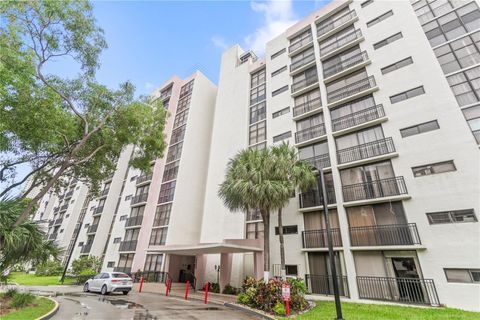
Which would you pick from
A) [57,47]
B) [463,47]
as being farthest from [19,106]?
[463,47]

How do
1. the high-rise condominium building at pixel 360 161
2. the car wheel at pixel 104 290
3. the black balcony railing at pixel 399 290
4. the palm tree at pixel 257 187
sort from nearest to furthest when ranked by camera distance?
the black balcony railing at pixel 399 290 → the high-rise condominium building at pixel 360 161 → the palm tree at pixel 257 187 → the car wheel at pixel 104 290

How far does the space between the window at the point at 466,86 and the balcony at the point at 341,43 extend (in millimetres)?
8056

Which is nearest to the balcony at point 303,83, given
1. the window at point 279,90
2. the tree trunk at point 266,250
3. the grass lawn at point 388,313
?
the window at point 279,90

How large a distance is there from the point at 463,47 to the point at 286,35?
52.0 feet

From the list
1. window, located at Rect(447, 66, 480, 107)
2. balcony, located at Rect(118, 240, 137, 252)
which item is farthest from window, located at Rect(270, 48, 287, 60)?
balcony, located at Rect(118, 240, 137, 252)

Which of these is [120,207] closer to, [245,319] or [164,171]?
[164,171]

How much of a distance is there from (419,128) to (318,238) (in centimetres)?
972

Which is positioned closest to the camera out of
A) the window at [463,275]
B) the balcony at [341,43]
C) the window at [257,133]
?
the window at [463,275]

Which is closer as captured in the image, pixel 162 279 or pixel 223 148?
pixel 162 279

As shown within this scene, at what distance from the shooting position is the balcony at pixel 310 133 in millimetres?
19297

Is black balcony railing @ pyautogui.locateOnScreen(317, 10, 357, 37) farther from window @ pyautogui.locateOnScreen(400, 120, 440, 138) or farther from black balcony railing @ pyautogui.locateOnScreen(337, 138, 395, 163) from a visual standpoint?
black balcony railing @ pyautogui.locateOnScreen(337, 138, 395, 163)

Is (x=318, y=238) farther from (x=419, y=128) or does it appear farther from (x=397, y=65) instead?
(x=397, y=65)

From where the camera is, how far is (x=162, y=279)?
22719 millimetres

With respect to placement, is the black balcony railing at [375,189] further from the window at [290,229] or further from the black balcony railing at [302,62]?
the black balcony railing at [302,62]
